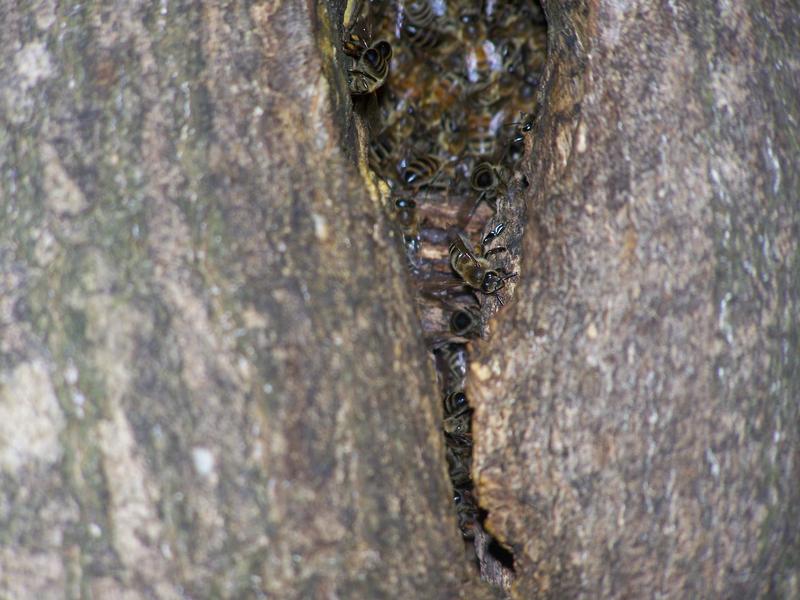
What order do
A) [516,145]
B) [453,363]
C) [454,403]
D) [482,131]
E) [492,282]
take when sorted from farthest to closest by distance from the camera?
1. [482,131]
2. [516,145]
3. [453,363]
4. [454,403]
5. [492,282]

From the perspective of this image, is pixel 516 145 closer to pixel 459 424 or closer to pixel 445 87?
pixel 445 87

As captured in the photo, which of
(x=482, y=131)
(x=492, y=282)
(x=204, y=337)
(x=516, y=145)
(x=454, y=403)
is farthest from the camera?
(x=482, y=131)

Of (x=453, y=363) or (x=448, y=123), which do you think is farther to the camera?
(x=448, y=123)

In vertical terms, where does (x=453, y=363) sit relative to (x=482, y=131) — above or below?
below

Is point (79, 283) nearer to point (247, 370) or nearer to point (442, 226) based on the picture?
point (247, 370)

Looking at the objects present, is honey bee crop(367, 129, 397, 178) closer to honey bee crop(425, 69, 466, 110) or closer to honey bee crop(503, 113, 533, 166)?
honey bee crop(425, 69, 466, 110)

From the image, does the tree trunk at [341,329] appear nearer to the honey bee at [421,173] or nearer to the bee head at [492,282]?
the bee head at [492,282]

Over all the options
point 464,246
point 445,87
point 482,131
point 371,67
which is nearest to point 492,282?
point 464,246
